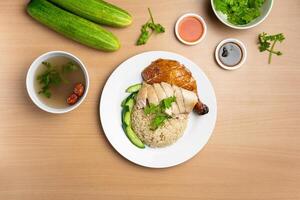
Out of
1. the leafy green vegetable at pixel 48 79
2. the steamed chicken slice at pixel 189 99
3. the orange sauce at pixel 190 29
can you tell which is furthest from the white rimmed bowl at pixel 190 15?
the leafy green vegetable at pixel 48 79

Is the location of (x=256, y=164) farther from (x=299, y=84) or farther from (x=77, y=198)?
(x=77, y=198)

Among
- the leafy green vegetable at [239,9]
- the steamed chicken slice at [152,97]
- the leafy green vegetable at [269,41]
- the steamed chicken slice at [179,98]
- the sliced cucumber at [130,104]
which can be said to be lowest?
the sliced cucumber at [130,104]

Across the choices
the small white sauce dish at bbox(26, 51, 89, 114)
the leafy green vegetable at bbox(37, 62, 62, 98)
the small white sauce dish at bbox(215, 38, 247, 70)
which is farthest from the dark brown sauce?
the leafy green vegetable at bbox(37, 62, 62, 98)

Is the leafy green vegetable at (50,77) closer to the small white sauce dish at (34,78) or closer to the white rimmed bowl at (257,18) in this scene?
the small white sauce dish at (34,78)

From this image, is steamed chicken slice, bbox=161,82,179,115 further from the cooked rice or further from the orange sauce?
the orange sauce

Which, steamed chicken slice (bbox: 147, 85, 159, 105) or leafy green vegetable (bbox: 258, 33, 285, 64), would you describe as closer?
steamed chicken slice (bbox: 147, 85, 159, 105)

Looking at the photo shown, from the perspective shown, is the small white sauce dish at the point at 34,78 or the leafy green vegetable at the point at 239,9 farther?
the leafy green vegetable at the point at 239,9

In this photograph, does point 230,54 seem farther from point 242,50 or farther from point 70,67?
point 70,67
